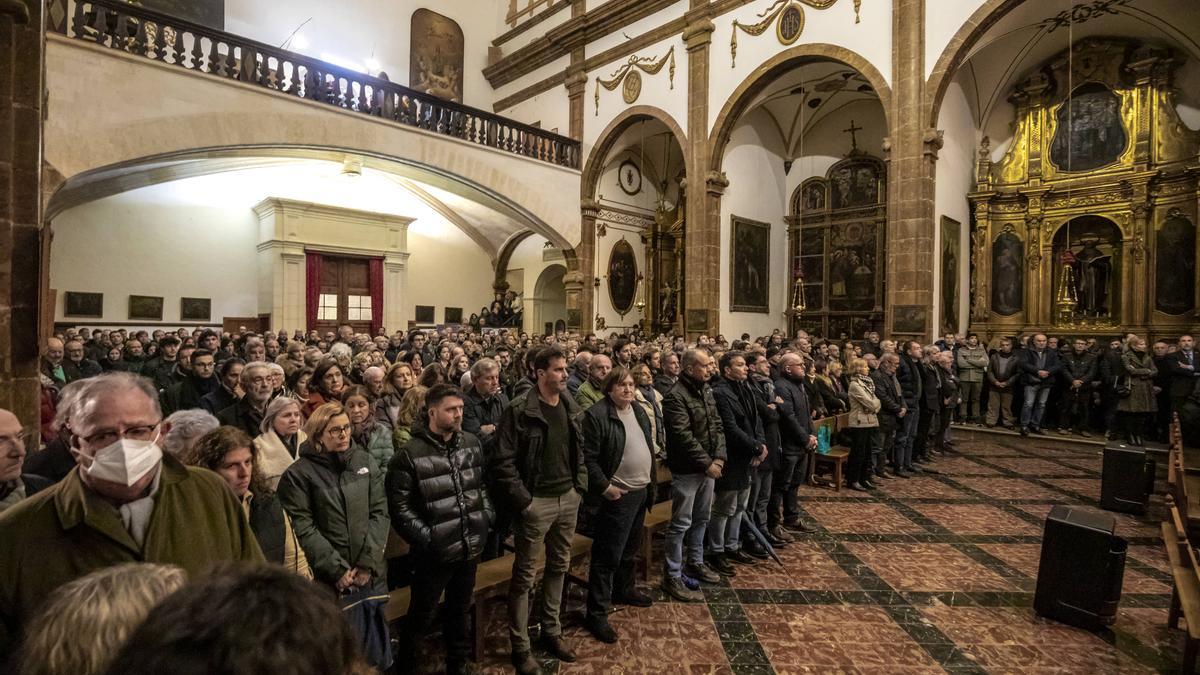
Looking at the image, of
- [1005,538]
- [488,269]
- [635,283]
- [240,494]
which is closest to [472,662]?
[240,494]

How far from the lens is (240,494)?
7.16ft

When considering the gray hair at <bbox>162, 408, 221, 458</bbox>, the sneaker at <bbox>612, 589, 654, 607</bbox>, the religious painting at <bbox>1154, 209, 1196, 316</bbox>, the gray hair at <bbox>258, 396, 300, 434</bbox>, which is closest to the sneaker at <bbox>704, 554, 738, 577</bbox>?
the sneaker at <bbox>612, 589, 654, 607</bbox>

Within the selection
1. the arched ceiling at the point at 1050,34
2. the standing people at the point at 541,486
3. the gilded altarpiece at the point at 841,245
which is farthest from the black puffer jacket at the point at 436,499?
the gilded altarpiece at the point at 841,245

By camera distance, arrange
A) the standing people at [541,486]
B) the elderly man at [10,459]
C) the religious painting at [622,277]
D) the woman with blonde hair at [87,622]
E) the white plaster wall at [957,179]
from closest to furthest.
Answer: the woman with blonde hair at [87,622] < the elderly man at [10,459] < the standing people at [541,486] < the white plaster wall at [957,179] < the religious painting at [622,277]

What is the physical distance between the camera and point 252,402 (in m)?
3.78

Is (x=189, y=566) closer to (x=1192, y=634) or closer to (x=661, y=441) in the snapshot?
(x=661, y=441)

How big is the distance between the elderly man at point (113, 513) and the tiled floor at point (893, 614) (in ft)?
7.04

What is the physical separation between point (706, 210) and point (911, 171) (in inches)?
167

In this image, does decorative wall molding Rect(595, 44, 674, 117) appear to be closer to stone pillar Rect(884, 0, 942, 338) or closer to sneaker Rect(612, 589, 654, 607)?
stone pillar Rect(884, 0, 942, 338)

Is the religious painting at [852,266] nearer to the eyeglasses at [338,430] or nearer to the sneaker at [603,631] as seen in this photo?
the sneaker at [603,631]

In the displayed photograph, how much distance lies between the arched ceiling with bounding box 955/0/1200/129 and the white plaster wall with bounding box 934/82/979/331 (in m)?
0.43

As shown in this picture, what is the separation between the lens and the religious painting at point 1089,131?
11.1 metres

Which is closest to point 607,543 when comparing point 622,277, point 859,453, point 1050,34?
point 859,453

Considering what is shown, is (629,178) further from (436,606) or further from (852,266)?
(436,606)
